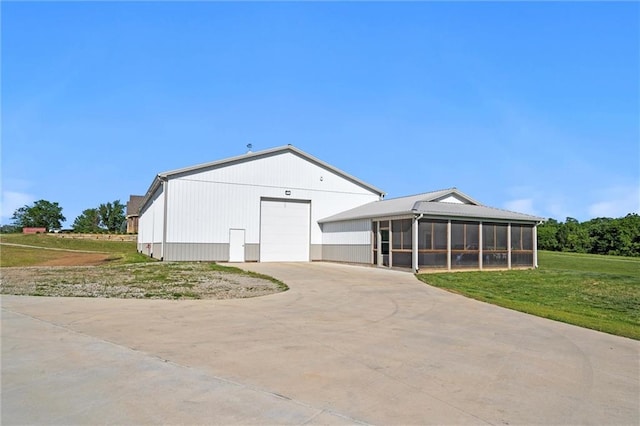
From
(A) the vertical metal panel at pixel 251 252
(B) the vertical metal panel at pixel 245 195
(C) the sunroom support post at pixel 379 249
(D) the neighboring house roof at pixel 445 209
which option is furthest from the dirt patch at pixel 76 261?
(C) the sunroom support post at pixel 379 249

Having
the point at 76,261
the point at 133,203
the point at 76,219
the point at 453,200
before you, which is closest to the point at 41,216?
the point at 76,219

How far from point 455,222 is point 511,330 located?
45.8 ft

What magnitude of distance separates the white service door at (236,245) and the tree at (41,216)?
79.9m

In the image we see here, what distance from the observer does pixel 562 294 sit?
50.0ft

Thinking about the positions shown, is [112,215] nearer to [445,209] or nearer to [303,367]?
[445,209]

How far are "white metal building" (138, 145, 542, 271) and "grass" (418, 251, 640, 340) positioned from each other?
6.55 ft

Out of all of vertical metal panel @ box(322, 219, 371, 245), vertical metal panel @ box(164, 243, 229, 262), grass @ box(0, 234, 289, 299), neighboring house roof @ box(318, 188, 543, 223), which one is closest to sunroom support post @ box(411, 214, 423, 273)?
neighboring house roof @ box(318, 188, 543, 223)

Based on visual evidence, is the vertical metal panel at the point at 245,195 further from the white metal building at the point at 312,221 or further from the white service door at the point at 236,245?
the white service door at the point at 236,245

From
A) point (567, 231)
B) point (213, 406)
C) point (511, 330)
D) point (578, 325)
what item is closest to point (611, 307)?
point (578, 325)

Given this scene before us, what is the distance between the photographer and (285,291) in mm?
13875

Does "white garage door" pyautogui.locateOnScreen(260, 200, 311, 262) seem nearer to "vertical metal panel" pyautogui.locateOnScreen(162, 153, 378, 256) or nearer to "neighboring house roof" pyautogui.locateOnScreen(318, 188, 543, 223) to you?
"vertical metal panel" pyautogui.locateOnScreen(162, 153, 378, 256)

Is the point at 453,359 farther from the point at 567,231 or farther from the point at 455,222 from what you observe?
the point at 567,231

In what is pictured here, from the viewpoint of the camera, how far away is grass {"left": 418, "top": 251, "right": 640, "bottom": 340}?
34.5ft

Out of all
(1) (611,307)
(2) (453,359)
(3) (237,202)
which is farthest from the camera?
(3) (237,202)
